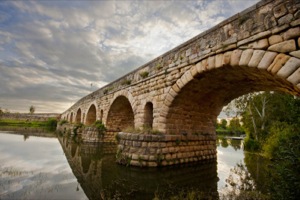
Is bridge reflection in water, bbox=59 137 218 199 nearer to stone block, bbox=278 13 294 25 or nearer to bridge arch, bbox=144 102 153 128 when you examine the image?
bridge arch, bbox=144 102 153 128

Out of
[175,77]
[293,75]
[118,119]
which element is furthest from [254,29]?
[118,119]

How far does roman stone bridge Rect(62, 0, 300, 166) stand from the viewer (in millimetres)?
4195

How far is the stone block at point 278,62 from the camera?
4055 millimetres

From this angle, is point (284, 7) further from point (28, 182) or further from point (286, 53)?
point (28, 182)

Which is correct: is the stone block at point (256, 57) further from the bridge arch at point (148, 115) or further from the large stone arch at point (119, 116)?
the large stone arch at point (119, 116)

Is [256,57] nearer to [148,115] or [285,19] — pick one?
[285,19]

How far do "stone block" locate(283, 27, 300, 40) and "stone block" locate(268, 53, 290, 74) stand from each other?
37 cm

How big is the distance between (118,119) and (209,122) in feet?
25.3

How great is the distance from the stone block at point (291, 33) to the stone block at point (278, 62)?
0.37 metres

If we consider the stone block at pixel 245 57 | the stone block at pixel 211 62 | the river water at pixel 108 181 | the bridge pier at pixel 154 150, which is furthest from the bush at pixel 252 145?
the stone block at pixel 245 57

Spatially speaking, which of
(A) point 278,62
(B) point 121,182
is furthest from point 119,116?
(A) point 278,62

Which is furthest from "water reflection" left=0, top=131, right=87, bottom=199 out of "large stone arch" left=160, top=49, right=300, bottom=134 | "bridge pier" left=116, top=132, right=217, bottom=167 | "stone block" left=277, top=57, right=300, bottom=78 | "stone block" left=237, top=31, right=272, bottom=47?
"stone block" left=237, top=31, right=272, bottom=47

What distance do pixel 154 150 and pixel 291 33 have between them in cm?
526

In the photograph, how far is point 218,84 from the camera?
23.7 feet
